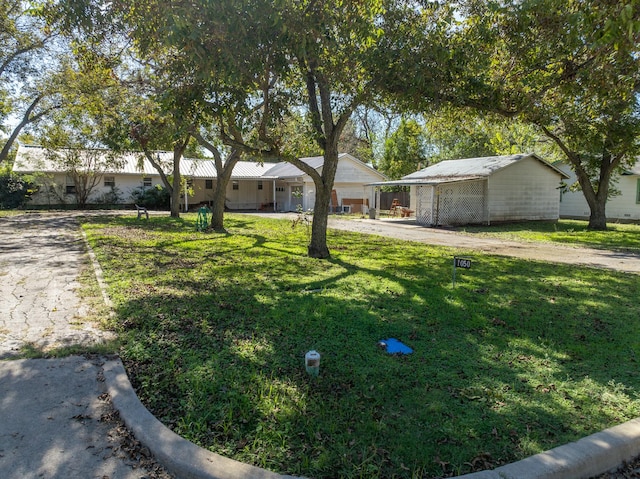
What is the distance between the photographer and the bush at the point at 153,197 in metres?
30.6

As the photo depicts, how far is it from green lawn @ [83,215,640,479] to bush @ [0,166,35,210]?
2413 centimetres

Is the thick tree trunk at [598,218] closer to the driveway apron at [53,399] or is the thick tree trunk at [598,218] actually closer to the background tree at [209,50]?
the background tree at [209,50]

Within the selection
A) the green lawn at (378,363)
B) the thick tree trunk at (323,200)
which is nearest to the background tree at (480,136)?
the thick tree trunk at (323,200)

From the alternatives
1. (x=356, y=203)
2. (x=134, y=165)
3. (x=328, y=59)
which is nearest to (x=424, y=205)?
(x=356, y=203)

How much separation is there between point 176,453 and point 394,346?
2496mm

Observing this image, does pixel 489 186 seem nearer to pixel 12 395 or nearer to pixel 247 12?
pixel 247 12

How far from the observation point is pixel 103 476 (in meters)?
2.55

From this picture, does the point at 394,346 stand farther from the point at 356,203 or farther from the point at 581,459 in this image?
the point at 356,203

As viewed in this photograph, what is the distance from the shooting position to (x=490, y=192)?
2197 centimetres

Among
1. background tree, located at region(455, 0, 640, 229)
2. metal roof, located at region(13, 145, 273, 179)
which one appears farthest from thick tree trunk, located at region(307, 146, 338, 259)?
metal roof, located at region(13, 145, 273, 179)

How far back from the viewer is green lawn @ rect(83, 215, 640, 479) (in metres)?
2.91

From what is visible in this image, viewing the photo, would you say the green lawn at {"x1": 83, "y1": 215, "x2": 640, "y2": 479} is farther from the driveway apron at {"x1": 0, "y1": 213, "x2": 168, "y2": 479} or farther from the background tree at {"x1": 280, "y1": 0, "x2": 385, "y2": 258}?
the background tree at {"x1": 280, "y1": 0, "x2": 385, "y2": 258}

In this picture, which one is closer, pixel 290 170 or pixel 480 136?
pixel 480 136

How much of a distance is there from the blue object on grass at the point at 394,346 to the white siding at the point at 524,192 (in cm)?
1929
